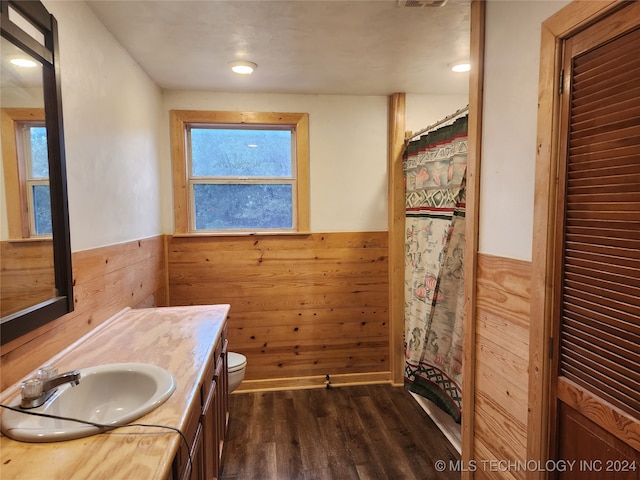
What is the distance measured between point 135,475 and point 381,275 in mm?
2450

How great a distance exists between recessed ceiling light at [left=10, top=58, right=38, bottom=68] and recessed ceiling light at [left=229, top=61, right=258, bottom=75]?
4.10 ft

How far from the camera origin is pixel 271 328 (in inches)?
115

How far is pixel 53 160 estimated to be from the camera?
1282mm

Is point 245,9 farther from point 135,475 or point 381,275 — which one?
point 381,275

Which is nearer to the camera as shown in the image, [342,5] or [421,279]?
[342,5]

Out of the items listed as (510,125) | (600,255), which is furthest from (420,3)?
(600,255)

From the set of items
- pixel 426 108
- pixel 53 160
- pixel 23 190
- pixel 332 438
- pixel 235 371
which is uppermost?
pixel 426 108

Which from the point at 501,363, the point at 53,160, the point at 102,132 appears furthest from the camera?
the point at 102,132

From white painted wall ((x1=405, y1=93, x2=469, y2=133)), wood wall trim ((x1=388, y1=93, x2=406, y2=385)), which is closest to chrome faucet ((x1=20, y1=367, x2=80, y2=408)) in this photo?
wood wall trim ((x1=388, y1=93, x2=406, y2=385))

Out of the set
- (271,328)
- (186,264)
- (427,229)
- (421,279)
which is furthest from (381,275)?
(186,264)

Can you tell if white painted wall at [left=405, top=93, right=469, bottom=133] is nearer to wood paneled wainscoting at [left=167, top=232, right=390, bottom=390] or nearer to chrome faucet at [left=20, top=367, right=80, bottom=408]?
wood paneled wainscoting at [left=167, top=232, right=390, bottom=390]

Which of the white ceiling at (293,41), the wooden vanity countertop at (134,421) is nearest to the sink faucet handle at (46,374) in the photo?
the wooden vanity countertop at (134,421)

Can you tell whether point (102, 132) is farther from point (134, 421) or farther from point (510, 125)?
point (510, 125)

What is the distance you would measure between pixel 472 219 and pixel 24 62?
1.81 meters
